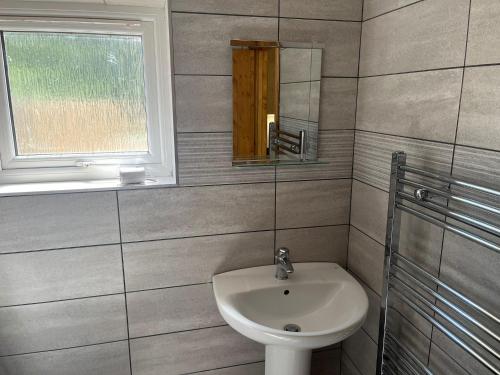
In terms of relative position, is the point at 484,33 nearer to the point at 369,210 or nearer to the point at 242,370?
the point at 369,210

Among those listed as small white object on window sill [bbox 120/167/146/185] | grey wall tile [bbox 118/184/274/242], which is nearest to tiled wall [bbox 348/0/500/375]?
grey wall tile [bbox 118/184/274/242]

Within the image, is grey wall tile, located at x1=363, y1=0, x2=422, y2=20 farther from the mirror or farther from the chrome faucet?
the chrome faucet

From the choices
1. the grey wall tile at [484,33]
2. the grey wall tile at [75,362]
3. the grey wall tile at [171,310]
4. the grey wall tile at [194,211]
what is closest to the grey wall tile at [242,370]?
the grey wall tile at [171,310]

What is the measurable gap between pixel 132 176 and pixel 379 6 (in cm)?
110

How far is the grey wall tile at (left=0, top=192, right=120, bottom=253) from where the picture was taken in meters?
1.38

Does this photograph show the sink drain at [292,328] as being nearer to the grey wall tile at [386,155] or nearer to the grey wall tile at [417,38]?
the grey wall tile at [386,155]

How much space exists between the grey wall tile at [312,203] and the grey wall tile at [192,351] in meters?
0.55

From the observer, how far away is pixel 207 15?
54.2 inches

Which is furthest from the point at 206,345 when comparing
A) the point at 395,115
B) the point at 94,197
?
the point at 395,115

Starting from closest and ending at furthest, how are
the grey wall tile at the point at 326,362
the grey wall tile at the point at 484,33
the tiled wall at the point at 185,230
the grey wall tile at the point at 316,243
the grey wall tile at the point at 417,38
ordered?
the grey wall tile at the point at 484,33 < the grey wall tile at the point at 417,38 < the tiled wall at the point at 185,230 < the grey wall tile at the point at 316,243 < the grey wall tile at the point at 326,362

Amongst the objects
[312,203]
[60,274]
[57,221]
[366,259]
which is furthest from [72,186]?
[366,259]

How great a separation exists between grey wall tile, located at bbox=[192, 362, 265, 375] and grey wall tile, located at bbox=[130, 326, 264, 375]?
0.07ft

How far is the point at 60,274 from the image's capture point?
4.78 feet

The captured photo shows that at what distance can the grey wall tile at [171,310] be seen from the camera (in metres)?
1.56
